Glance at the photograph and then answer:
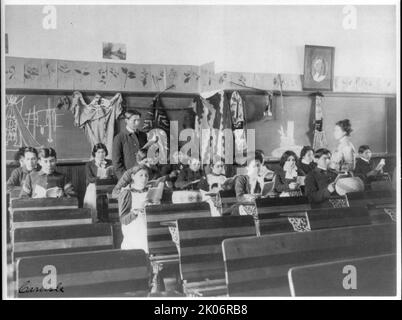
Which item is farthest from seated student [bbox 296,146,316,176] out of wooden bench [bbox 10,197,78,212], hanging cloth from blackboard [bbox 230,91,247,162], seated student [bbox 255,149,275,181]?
wooden bench [bbox 10,197,78,212]

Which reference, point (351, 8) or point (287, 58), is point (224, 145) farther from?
point (351, 8)

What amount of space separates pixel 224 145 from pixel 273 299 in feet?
5.75

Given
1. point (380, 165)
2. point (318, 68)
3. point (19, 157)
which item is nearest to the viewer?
point (19, 157)

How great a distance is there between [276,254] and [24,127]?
1.94 m

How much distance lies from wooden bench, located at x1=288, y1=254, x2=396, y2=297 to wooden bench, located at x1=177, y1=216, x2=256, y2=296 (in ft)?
1.84

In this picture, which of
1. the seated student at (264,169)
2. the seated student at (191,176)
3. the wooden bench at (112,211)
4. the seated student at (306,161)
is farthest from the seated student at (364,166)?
the wooden bench at (112,211)

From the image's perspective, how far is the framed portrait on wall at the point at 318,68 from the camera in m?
3.97

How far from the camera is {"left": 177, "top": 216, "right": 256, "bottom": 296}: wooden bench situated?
227 centimetres

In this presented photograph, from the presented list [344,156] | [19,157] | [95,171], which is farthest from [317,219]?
[95,171]

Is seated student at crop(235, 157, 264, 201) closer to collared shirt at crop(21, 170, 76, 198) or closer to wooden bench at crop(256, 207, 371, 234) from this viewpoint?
wooden bench at crop(256, 207, 371, 234)

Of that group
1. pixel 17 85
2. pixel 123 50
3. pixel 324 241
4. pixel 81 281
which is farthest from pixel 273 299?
pixel 17 85

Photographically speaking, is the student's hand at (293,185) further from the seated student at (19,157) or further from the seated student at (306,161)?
the seated student at (19,157)

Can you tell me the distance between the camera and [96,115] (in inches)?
167
